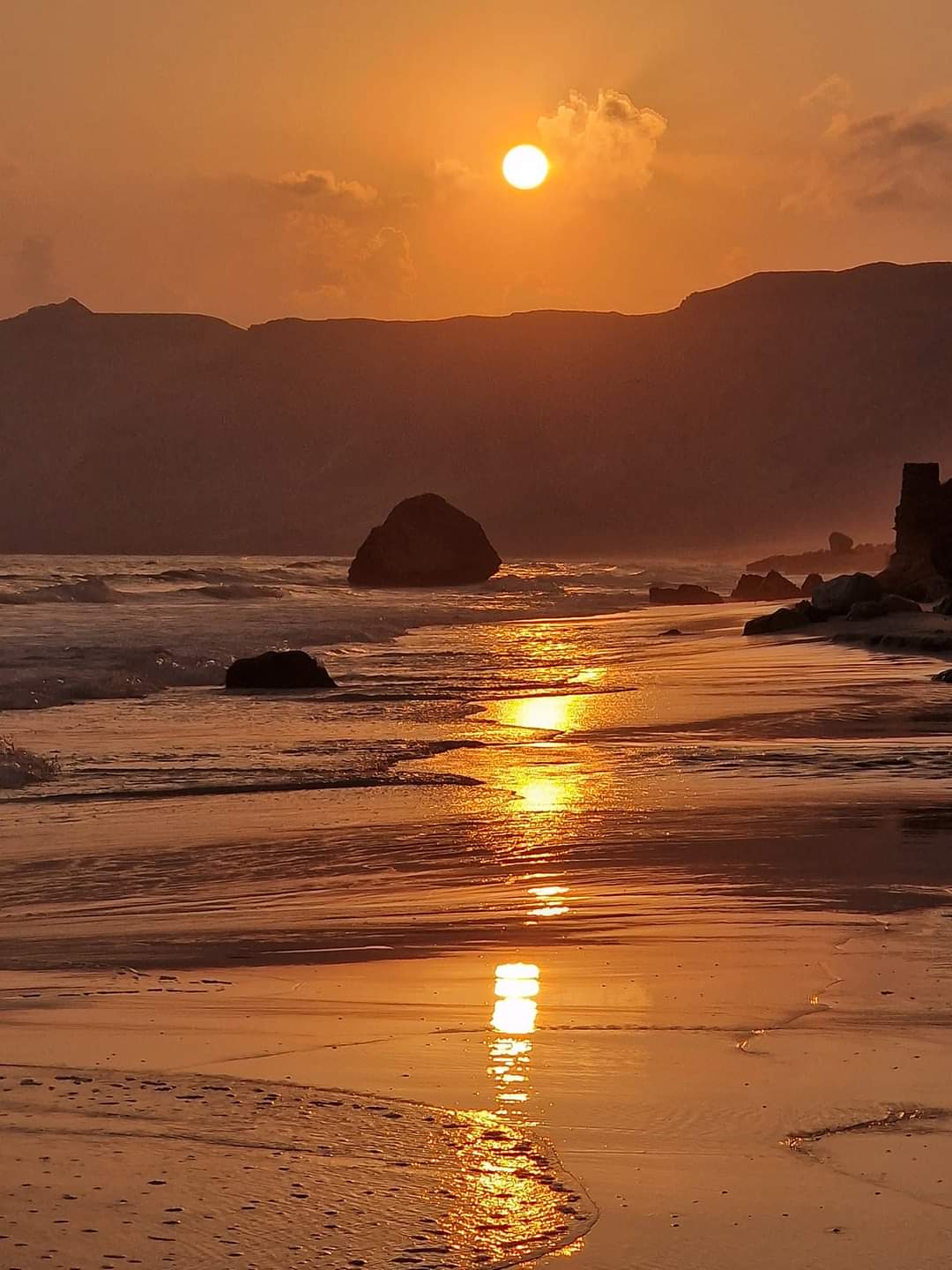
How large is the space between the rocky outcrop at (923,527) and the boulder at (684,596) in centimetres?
1379

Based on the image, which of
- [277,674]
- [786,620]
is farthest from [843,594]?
[277,674]

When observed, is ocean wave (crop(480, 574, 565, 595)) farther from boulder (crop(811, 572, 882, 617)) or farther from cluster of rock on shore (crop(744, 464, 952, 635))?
boulder (crop(811, 572, 882, 617))

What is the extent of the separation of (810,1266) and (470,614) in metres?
35.2

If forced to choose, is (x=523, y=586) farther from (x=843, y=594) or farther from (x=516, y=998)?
(x=516, y=998)

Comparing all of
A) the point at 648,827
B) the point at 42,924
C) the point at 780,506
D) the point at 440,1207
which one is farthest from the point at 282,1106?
the point at 780,506

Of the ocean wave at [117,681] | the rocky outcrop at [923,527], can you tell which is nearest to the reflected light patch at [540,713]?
the ocean wave at [117,681]

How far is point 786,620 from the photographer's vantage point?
2511 centimetres

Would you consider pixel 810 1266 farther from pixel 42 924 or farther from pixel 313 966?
pixel 42 924

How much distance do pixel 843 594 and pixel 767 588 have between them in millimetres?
23812

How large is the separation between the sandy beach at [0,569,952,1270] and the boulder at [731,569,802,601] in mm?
37648

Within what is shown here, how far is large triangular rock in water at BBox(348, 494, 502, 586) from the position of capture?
6231 centimetres

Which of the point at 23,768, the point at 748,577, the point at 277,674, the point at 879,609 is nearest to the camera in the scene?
the point at 23,768

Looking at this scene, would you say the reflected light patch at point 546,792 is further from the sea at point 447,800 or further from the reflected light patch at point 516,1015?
the reflected light patch at point 516,1015

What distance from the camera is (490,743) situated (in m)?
12.2
